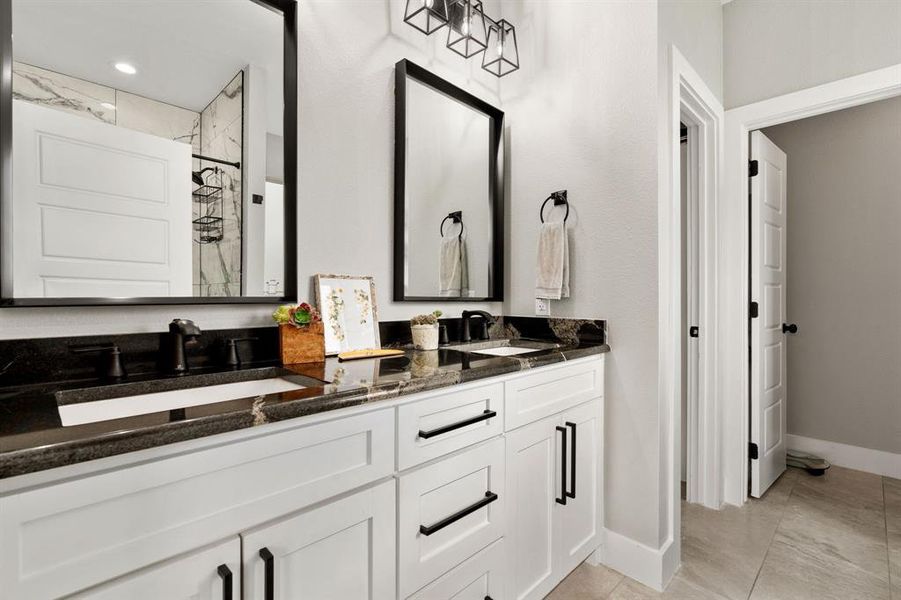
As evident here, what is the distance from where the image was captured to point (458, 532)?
4.09 feet

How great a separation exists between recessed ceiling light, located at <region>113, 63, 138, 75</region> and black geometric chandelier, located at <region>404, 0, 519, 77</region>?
40.3 inches

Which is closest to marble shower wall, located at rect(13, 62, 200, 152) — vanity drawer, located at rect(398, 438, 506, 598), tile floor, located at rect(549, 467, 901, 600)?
vanity drawer, located at rect(398, 438, 506, 598)

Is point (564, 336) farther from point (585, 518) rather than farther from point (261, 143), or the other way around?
point (261, 143)

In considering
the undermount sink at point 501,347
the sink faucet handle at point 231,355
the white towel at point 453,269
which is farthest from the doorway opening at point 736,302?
the sink faucet handle at point 231,355

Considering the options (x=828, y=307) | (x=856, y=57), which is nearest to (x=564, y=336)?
(x=856, y=57)

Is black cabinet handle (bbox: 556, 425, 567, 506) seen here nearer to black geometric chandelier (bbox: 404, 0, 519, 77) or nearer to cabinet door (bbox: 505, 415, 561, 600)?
cabinet door (bbox: 505, 415, 561, 600)

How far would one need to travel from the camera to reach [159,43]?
4.17 feet

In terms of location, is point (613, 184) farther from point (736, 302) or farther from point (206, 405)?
point (206, 405)

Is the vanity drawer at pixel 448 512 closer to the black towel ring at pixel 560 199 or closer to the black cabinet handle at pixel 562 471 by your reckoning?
the black cabinet handle at pixel 562 471

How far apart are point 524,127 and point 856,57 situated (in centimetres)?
162

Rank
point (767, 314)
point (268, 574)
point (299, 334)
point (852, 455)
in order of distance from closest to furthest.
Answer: point (268, 574)
point (299, 334)
point (767, 314)
point (852, 455)

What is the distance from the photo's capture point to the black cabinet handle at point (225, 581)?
0.79m

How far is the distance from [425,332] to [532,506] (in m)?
0.73

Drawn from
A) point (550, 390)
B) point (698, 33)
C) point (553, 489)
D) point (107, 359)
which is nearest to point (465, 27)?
point (698, 33)
